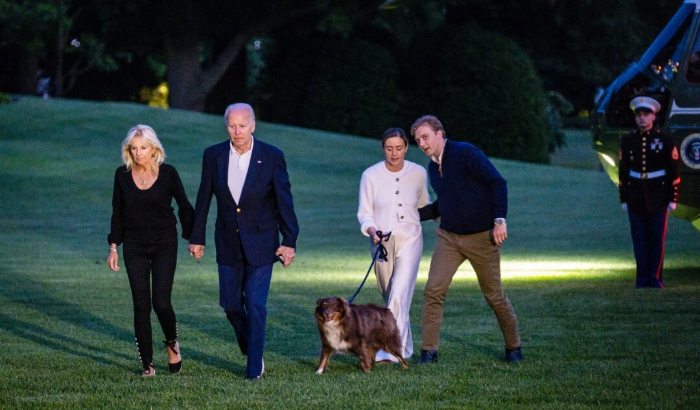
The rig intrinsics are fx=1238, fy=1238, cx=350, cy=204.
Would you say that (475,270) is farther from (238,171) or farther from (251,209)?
(238,171)

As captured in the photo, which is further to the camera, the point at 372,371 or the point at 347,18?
the point at 347,18

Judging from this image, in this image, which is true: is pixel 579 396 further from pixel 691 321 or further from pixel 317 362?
pixel 691 321

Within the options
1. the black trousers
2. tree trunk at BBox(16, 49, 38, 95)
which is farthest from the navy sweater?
tree trunk at BBox(16, 49, 38, 95)

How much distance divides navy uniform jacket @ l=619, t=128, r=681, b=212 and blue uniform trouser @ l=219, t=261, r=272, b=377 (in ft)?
23.0

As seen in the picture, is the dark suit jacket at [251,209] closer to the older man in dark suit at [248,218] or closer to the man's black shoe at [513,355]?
the older man in dark suit at [248,218]

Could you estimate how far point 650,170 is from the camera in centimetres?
1455

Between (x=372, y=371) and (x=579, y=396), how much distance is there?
1.77 metres

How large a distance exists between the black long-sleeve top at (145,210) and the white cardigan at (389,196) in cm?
156

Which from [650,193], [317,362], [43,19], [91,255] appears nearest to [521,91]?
[43,19]

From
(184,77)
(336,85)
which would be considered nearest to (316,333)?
(336,85)

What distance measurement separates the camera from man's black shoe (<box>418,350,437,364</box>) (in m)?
9.50

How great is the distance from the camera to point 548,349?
10.2 meters

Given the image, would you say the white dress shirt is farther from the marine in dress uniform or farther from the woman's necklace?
the marine in dress uniform

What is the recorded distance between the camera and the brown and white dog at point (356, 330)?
8688mm
